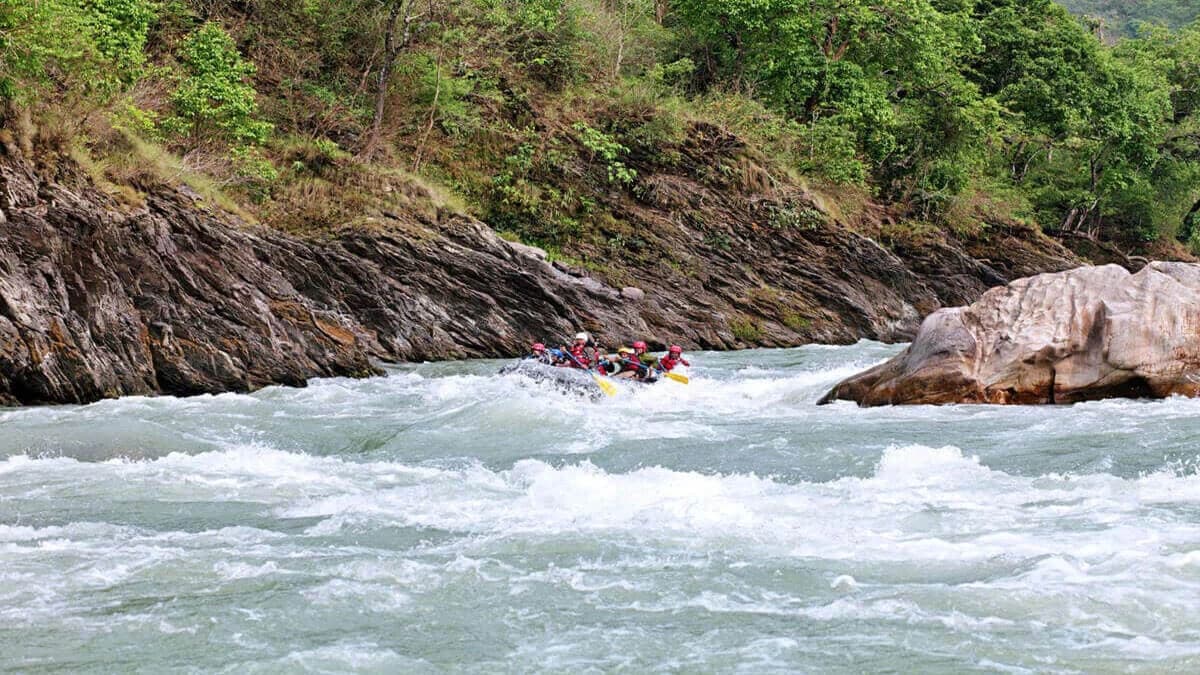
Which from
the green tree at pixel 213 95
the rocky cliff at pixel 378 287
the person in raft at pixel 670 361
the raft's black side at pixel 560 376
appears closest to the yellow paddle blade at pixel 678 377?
the person in raft at pixel 670 361

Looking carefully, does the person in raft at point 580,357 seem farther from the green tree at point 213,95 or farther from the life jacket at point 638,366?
the green tree at point 213,95

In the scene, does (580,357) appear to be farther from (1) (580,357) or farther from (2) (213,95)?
(2) (213,95)

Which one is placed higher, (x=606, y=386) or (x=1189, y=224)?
(x=606, y=386)

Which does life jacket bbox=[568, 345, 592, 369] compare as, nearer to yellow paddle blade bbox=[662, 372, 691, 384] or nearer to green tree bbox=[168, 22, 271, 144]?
yellow paddle blade bbox=[662, 372, 691, 384]

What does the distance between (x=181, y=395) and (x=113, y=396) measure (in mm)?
859

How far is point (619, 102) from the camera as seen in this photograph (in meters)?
25.7

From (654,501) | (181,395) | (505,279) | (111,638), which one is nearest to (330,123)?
(505,279)

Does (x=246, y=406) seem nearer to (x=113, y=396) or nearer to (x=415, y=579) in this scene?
(x=113, y=396)

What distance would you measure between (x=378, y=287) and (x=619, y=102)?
33.0ft

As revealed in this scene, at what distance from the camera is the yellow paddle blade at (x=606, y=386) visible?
13.7 m

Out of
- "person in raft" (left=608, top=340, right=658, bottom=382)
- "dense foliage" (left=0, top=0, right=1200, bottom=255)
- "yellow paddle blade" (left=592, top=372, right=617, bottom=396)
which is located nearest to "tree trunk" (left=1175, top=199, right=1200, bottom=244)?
A: "dense foliage" (left=0, top=0, right=1200, bottom=255)

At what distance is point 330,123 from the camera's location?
2266 centimetres

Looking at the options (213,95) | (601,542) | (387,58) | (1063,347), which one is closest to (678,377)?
(1063,347)

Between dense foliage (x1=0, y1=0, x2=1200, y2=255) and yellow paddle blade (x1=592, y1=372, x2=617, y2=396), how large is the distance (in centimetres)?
723
